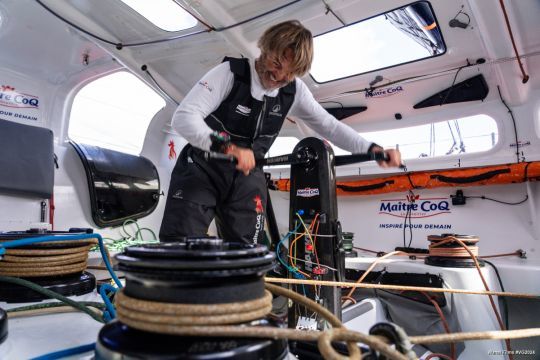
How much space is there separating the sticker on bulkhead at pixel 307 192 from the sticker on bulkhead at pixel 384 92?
5.12 ft

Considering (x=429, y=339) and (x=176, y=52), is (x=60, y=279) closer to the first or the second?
(x=429, y=339)

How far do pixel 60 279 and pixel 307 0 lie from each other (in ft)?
6.64

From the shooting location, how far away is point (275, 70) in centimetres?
162

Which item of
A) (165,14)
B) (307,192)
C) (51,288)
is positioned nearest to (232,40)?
(165,14)

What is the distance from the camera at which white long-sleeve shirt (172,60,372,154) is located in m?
1.38

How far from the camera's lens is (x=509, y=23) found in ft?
6.88

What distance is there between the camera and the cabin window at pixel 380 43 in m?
2.38

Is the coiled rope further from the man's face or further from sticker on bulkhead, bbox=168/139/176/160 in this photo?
sticker on bulkhead, bbox=168/139/176/160

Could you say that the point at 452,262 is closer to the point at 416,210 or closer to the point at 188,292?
the point at 416,210

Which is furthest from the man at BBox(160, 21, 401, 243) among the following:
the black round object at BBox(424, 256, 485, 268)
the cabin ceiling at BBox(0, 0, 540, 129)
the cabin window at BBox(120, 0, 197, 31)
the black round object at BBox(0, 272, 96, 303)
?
the cabin window at BBox(120, 0, 197, 31)

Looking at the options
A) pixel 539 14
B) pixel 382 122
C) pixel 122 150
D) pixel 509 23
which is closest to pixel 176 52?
pixel 122 150

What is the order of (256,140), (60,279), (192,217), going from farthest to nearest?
(256,140), (192,217), (60,279)

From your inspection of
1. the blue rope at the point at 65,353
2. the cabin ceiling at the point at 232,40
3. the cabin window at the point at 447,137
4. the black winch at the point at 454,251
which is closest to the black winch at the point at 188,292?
the blue rope at the point at 65,353

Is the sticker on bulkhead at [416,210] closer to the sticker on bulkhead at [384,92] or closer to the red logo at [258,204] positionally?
the sticker on bulkhead at [384,92]
